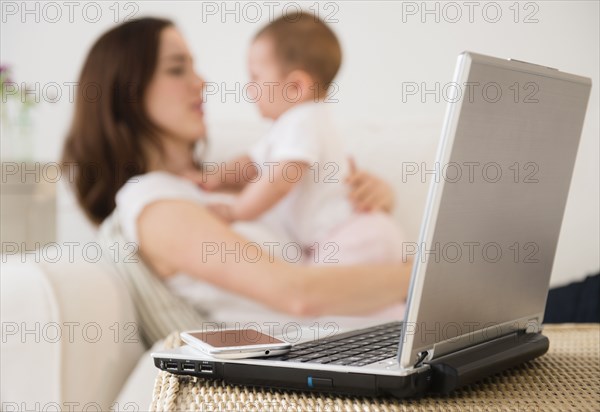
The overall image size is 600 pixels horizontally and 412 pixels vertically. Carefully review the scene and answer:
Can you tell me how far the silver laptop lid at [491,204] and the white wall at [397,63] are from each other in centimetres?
111

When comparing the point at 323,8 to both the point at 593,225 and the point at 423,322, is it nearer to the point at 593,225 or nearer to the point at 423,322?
the point at 593,225

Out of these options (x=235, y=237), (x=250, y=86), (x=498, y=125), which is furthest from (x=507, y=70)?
(x=250, y=86)

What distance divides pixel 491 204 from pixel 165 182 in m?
1.31

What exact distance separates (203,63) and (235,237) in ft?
1.85

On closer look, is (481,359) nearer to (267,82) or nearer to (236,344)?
(236,344)

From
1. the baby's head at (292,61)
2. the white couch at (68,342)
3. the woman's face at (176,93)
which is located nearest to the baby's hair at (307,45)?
the baby's head at (292,61)

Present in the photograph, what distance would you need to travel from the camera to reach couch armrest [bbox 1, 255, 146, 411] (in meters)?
1.18

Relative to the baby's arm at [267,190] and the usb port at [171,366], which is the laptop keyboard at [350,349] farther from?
the baby's arm at [267,190]

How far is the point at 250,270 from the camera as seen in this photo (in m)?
1.84

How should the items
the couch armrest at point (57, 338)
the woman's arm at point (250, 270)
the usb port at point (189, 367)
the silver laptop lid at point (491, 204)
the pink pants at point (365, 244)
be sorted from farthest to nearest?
the pink pants at point (365, 244)
the woman's arm at point (250, 270)
the couch armrest at point (57, 338)
the usb port at point (189, 367)
the silver laptop lid at point (491, 204)

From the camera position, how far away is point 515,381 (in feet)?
2.60

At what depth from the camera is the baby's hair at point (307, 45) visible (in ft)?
6.54

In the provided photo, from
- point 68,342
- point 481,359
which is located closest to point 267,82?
point 68,342

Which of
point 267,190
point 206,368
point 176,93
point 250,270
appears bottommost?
point 250,270
